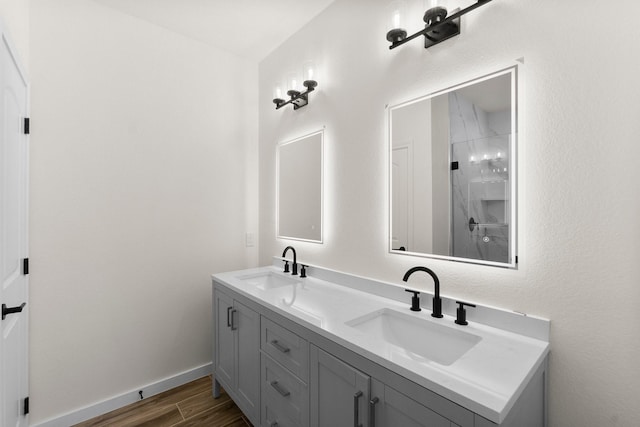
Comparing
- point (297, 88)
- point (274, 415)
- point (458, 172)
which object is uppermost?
point (297, 88)

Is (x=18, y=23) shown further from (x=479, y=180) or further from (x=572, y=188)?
(x=572, y=188)

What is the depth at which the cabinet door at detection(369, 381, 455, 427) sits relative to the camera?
0.84m

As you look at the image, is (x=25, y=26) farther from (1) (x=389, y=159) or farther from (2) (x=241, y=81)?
(1) (x=389, y=159)

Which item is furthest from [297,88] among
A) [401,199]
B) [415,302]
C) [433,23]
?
[415,302]

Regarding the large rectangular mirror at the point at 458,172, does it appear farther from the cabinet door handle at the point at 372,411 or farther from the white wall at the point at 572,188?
the cabinet door handle at the point at 372,411

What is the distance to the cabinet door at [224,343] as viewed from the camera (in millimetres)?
1905

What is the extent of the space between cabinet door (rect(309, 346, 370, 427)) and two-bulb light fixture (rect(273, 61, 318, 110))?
5.47 ft

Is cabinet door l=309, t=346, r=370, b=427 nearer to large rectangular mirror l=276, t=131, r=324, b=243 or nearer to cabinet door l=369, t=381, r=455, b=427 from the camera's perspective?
cabinet door l=369, t=381, r=455, b=427

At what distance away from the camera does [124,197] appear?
6.84ft

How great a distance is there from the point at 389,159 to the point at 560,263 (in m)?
0.87

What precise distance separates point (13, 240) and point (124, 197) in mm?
704

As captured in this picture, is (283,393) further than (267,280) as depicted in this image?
No

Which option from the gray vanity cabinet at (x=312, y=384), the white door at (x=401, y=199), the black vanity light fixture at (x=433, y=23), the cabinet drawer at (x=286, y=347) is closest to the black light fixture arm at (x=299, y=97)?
the black vanity light fixture at (x=433, y=23)

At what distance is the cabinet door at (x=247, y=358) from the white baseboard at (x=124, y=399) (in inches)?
30.2
